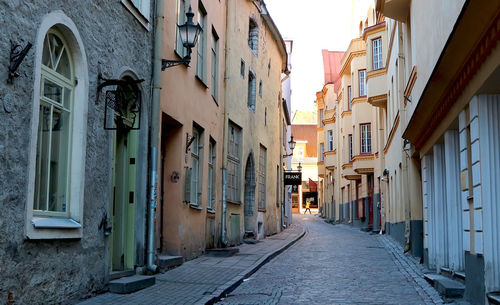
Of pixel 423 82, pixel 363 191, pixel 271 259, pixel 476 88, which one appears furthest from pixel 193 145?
pixel 363 191

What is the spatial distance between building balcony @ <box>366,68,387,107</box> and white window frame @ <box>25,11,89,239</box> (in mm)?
17153

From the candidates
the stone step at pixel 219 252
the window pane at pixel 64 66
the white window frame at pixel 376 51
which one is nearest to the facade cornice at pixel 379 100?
the white window frame at pixel 376 51

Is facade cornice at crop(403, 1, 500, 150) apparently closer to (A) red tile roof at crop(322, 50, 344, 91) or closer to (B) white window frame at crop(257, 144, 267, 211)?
(B) white window frame at crop(257, 144, 267, 211)

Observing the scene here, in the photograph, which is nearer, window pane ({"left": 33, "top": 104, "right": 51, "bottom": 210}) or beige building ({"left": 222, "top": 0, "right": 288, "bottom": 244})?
window pane ({"left": 33, "top": 104, "right": 51, "bottom": 210})

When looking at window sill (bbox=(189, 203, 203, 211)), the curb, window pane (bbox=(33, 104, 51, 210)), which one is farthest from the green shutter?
window pane (bbox=(33, 104, 51, 210))

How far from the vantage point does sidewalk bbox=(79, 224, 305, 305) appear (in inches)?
336

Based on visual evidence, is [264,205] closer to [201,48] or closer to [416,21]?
[201,48]

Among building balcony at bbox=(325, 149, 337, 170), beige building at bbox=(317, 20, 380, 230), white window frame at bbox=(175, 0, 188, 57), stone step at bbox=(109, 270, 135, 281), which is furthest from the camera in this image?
building balcony at bbox=(325, 149, 337, 170)

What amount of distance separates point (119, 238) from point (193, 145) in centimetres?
454

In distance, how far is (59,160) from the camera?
7.82 metres

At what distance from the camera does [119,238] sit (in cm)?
1038

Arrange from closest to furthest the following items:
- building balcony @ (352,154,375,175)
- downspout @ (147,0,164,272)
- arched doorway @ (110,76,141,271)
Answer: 1. arched doorway @ (110,76,141,271)
2. downspout @ (147,0,164,272)
3. building balcony @ (352,154,375,175)

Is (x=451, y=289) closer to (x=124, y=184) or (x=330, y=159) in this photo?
(x=124, y=184)

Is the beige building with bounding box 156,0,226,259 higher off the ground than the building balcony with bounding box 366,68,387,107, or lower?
lower
